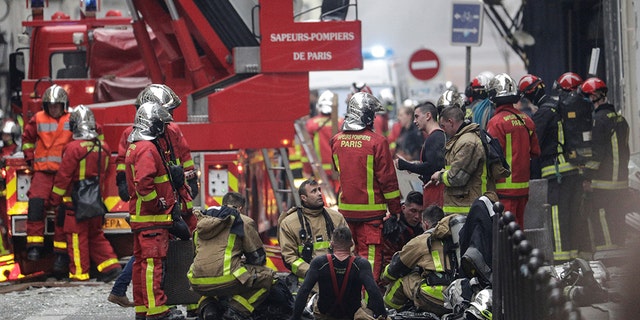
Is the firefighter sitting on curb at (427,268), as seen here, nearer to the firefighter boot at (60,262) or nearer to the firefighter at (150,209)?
the firefighter at (150,209)

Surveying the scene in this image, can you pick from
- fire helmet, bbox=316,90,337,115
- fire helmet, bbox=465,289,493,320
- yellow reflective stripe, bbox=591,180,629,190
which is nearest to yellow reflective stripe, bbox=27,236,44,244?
yellow reflective stripe, bbox=591,180,629,190

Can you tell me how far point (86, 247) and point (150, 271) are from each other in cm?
269

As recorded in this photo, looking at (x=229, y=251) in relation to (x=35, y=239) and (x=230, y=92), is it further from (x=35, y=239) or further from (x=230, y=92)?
(x=35, y=239)

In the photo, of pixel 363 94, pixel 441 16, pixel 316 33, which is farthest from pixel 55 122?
pixel 441 16

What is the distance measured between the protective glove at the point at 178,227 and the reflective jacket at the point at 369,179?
1.36 meters

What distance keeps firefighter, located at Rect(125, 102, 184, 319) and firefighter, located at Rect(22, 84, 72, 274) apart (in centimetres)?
262

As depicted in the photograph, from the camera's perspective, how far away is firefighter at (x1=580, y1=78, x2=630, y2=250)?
12398 millimetres

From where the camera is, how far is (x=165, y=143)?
10297 mm

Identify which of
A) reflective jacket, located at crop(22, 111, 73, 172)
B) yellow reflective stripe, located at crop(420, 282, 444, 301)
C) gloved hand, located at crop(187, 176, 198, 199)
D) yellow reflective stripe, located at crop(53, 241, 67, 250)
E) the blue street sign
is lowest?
yellow reflective stripe, located at crop(420, 282, 444, 301)

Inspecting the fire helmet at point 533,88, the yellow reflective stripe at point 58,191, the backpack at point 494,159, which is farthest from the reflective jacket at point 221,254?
the fire helmet at point 533,88

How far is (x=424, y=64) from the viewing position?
2078cm

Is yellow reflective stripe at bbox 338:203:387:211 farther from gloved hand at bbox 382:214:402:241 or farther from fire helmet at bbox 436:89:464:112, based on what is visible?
fire helmet at bbox 436:89:464:112

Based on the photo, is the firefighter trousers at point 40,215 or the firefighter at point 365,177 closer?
the firefighter at point 365,177

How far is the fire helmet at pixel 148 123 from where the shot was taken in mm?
9867
